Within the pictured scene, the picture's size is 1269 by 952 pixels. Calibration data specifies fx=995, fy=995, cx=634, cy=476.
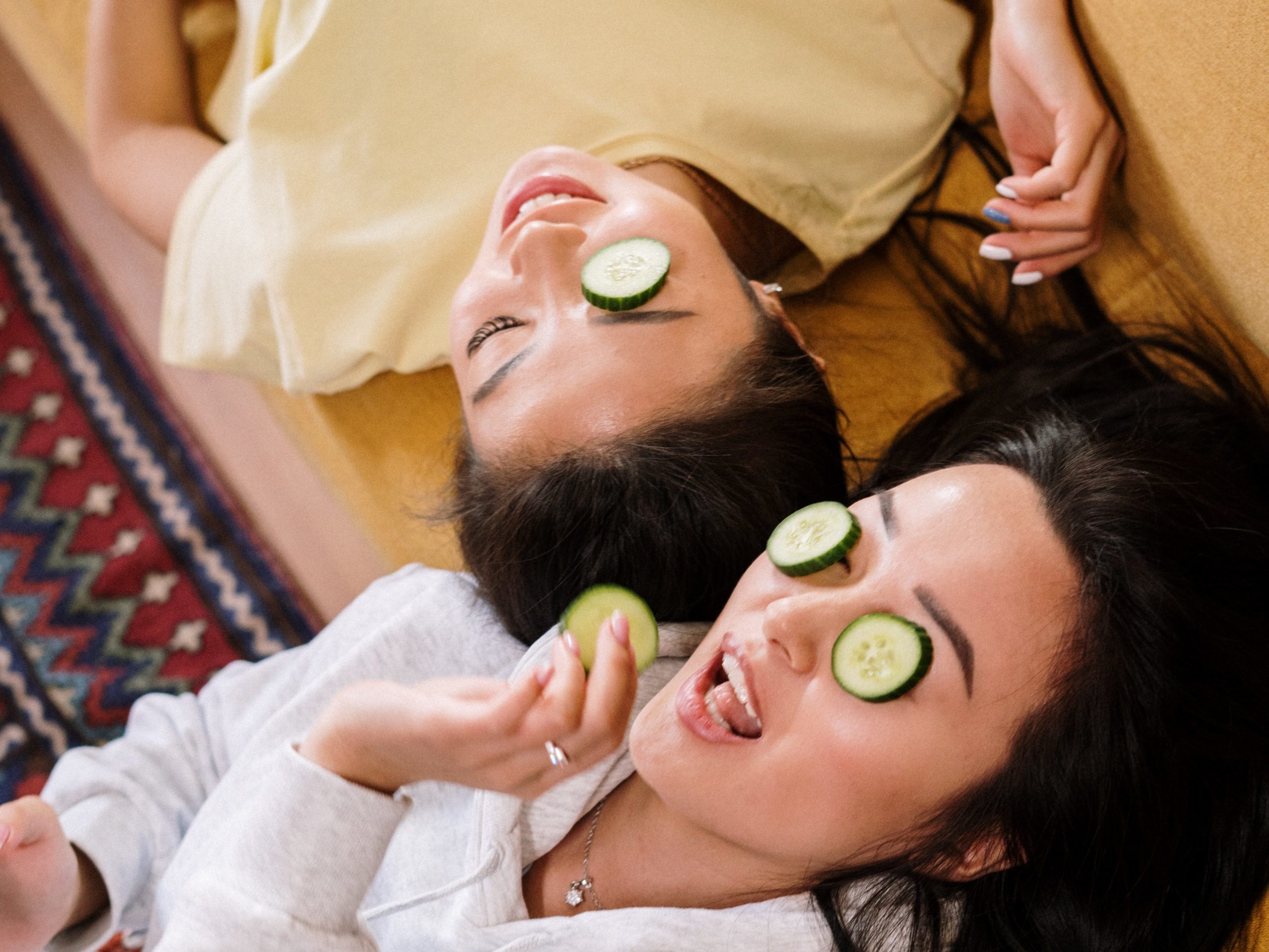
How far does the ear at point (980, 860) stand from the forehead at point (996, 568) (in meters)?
0.24

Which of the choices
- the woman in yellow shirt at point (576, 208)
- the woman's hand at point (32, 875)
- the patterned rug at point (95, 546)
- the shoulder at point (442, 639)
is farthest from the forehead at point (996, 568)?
the patterned rug at point (95, 546)

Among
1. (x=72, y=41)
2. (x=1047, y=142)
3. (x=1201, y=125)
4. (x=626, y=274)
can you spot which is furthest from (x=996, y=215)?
(x=72, y=41)

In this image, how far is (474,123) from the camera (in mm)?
1957

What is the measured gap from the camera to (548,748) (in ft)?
3.77

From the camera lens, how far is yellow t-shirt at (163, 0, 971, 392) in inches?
75.4

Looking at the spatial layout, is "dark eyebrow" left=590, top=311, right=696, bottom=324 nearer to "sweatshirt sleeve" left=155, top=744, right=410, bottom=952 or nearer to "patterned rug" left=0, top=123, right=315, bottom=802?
"sweatshirt sleeve" left=155, top=744, right=410, bottom=952

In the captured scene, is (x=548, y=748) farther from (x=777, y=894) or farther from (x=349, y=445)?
(x=349, y=445)

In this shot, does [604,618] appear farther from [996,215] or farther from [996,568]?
[996,215]

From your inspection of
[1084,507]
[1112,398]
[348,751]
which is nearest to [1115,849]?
[1084,507]

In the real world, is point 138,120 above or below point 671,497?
Answer: above

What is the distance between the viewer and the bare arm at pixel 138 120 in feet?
7.42

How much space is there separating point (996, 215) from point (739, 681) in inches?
39.8

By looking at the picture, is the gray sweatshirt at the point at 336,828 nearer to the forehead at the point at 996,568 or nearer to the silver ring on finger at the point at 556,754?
the silver ring on finger at the point at 556,754

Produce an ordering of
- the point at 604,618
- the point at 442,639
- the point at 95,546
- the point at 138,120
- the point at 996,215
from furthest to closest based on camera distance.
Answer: the point at 95,546 → the point at 138,120 → the point at 442,639 → the point at 996,215 → the point at 604,618
